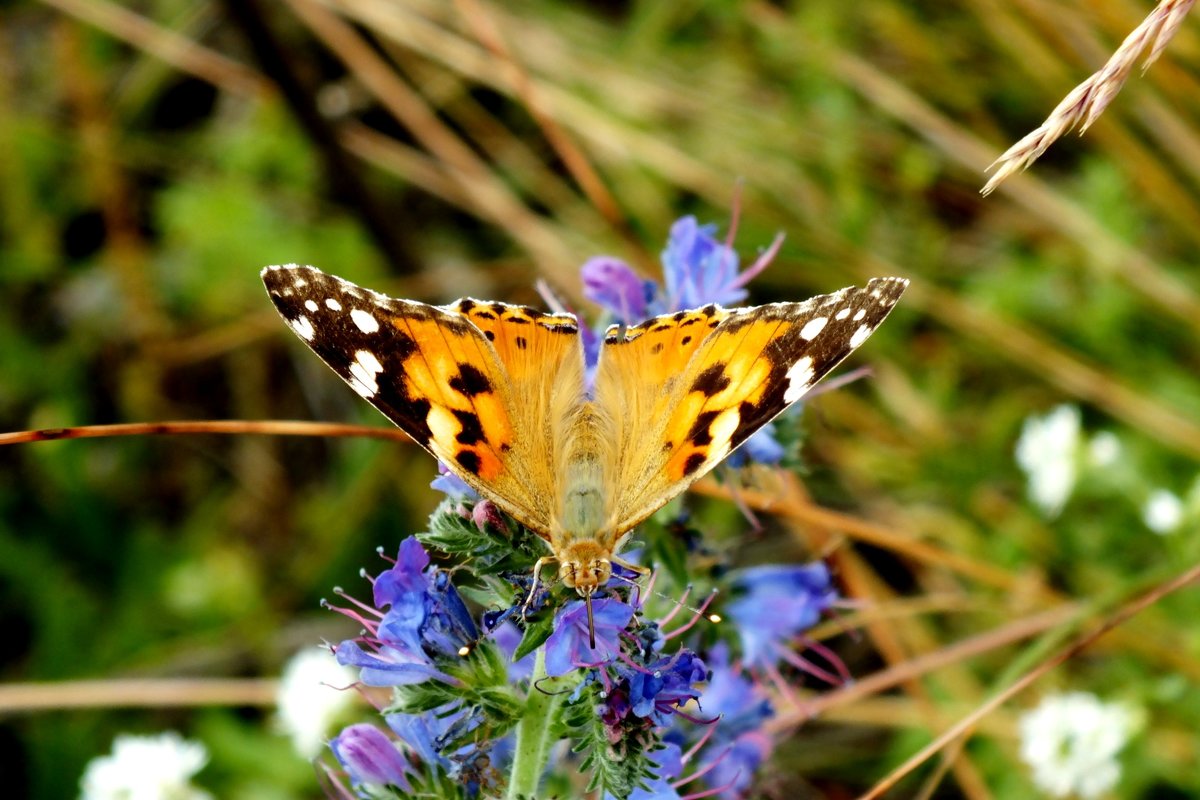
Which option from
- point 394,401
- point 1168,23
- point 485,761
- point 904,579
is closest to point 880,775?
point 904,579

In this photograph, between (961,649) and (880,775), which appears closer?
(961,649)

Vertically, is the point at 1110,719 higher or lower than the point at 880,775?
lower

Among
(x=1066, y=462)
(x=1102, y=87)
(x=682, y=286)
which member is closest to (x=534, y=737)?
(x=682, y=286)

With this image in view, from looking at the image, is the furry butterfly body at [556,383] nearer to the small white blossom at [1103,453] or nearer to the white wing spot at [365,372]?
the white wing spot at [365,372]

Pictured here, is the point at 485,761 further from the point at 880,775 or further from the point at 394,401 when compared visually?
the point at 880,775

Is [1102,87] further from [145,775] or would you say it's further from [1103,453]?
[145,775]

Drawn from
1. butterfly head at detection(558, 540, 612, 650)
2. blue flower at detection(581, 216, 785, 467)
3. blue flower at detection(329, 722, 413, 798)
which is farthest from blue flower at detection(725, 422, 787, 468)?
blue flower at detection(329, 722, 413, 798)

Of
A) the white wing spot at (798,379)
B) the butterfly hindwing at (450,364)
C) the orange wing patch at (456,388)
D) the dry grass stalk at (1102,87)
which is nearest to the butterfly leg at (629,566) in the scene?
the butterfly hindwing at (450,364)

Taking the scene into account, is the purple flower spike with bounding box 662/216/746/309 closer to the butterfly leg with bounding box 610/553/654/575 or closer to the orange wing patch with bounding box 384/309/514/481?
the orange wing patch with bounding box 384/309/514/481
